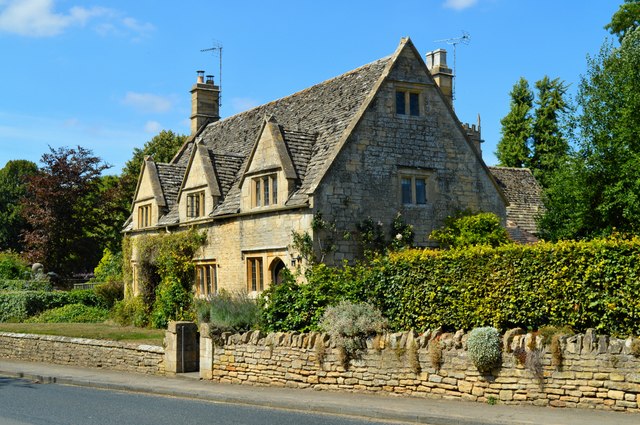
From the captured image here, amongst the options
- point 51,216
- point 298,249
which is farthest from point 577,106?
point 51,216

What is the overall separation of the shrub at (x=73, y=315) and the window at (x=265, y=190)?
1295 centimetres

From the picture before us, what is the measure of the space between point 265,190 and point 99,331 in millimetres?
8462

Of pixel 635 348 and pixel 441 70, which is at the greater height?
pixel 441 70

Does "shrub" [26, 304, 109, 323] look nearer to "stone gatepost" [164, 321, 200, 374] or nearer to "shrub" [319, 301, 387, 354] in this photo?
"stone gatepost" [164, 321, 200, 374]

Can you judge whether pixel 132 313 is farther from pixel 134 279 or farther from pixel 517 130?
pixel 517 130

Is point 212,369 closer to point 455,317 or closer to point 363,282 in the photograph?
point 363,282

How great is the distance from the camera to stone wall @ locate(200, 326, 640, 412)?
13211 mm

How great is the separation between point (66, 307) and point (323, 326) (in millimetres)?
22237

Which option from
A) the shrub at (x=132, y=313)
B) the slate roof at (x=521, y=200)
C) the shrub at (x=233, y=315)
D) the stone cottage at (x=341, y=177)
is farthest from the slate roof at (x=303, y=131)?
the slate roof at (x=521, y=200)

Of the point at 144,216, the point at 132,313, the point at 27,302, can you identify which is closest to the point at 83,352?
the point at 132,313

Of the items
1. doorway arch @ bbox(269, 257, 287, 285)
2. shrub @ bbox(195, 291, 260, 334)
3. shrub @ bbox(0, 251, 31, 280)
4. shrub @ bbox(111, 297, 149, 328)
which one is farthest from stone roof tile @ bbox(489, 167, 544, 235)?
shrub @ bbox(0, 251, 31, 280)

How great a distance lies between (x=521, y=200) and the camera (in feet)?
123

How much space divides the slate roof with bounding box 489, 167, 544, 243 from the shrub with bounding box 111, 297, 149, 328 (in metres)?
15.7

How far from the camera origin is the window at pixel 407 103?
81.5 feet
